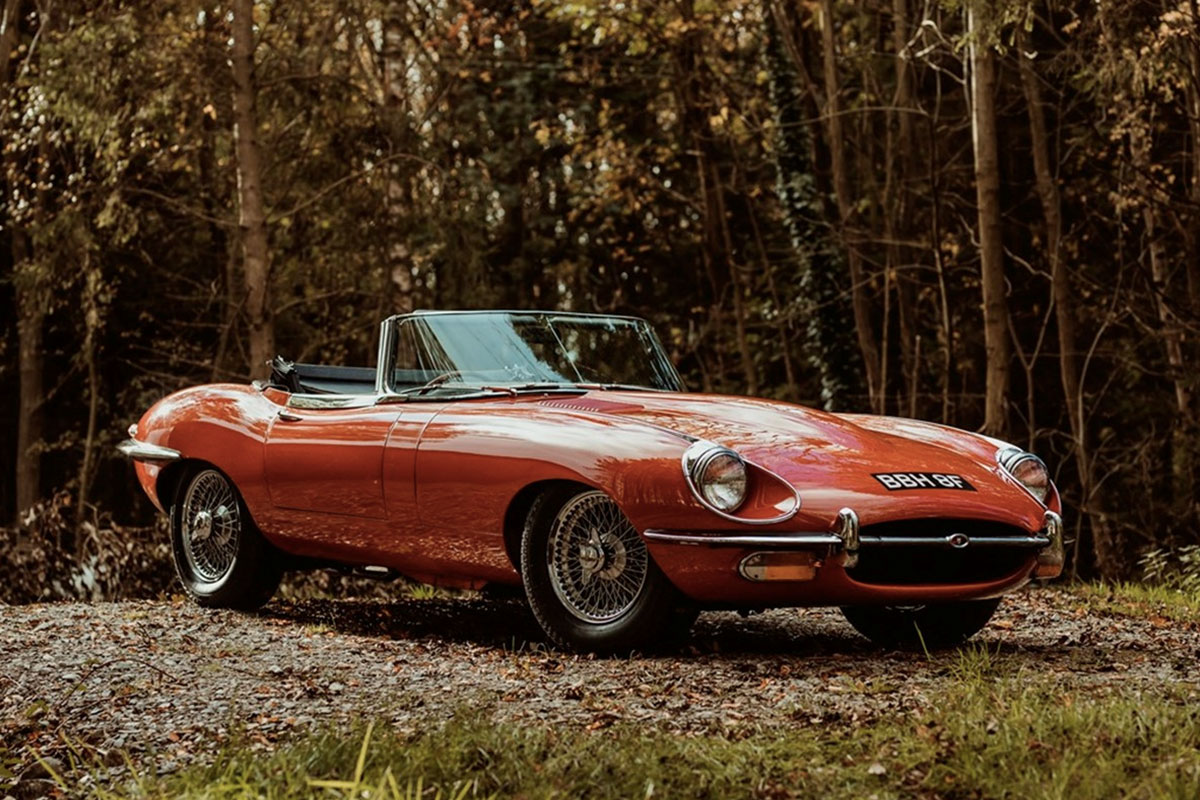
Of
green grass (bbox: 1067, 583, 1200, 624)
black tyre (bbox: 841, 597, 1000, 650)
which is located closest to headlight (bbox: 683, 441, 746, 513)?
black tyre (bbox: 841, 597, 1000, 650)

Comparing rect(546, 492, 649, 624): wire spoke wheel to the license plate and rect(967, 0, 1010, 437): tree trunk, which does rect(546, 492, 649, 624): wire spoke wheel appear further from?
rect(967, 0, 1010, 437): tree trunk

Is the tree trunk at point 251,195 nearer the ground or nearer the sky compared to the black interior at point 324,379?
nearer the sky

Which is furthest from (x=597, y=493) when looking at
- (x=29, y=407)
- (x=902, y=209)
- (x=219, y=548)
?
(x=29, y=407)

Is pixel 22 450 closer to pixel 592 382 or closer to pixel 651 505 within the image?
pixel 592 382

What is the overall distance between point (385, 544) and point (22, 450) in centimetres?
1693

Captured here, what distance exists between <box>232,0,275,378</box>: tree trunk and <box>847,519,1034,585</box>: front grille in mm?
10587

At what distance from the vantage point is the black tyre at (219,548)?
8.14m

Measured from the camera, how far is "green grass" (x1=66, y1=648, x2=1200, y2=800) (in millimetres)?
3988

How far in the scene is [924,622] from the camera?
695 cm

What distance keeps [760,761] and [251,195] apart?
12.5 m

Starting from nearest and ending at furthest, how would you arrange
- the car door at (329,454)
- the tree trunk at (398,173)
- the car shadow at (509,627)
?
the car shadow at (509,627) → the car door at (329,454) → the tree trunk at (398,173)

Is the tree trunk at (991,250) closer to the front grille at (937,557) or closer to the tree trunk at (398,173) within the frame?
the tree trunk at (398,173)

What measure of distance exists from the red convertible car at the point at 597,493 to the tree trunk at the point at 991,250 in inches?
271

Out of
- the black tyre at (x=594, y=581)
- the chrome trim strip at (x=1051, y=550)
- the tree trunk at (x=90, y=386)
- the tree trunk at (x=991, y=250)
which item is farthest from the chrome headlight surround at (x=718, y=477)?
the tree trunk at (x=90, y=386)
